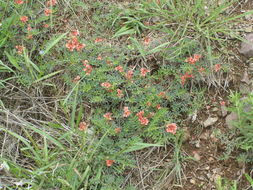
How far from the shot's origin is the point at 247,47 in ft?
12.0

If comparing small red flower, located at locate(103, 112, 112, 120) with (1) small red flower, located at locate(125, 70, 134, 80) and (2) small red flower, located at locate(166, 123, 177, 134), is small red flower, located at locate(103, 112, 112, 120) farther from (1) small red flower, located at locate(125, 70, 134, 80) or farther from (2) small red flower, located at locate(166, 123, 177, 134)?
(2) small red flower, located at locate(166, 123, 177, 134)

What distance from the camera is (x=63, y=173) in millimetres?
3072

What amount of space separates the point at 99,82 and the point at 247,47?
4.85 ft

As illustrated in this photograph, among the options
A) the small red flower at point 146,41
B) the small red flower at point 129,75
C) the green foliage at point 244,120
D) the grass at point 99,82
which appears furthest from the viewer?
the small red flower at point 146,41

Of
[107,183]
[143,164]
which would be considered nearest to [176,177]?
[143,164]

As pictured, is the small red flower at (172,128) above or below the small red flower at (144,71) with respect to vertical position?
below

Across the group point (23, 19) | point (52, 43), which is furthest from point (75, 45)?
point (23, 19)

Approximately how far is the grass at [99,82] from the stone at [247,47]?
0.53 feet

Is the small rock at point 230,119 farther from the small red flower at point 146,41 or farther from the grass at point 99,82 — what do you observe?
the small red flower at point 146,41

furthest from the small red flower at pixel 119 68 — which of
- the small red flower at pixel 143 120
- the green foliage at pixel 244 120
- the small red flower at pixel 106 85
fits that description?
the green foliage at pixel 244 120

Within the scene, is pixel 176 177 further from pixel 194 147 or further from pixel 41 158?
pixel 41 158

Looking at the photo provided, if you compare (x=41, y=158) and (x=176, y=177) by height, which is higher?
(x=41, y=158)

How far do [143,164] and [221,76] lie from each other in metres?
1.12

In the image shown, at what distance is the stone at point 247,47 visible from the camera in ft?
11.9
